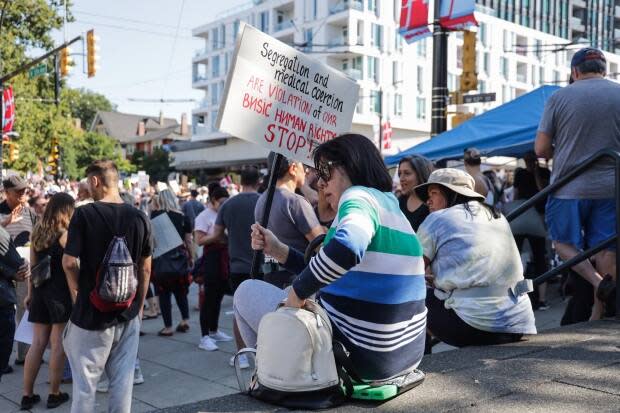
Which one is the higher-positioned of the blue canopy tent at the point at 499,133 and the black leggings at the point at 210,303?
the blue canopy tent at the point at 499,133

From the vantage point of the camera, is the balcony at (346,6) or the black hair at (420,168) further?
the balcony at (346,6)

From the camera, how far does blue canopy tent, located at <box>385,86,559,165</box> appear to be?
28.1ft

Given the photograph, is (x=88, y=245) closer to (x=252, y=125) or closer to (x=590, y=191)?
(x=252, y=125)

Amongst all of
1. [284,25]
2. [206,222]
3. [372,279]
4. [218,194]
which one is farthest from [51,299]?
[284,25]

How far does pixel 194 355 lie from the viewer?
6.94 meters

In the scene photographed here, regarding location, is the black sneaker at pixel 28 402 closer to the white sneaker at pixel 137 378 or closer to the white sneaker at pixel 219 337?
the white sneaker at pixel 137 378

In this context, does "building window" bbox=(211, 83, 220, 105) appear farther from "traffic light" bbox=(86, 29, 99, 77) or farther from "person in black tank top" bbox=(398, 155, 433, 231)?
"person in black tank top" bbox=(398, 155, 433, 231)

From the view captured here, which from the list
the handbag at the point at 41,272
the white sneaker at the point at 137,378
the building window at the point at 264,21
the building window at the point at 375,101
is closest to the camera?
the handbag at the point at 41,272

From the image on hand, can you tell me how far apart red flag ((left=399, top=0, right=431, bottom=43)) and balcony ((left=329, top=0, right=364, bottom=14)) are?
39830 mm

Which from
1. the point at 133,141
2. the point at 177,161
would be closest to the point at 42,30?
the point at 177,161

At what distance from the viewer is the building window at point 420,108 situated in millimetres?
56281

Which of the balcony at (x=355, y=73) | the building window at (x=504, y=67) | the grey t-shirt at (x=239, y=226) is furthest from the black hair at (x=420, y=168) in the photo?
the building window at (x=504, y=67)

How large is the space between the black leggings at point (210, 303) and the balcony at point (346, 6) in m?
46.1

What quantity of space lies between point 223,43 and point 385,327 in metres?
63.9
